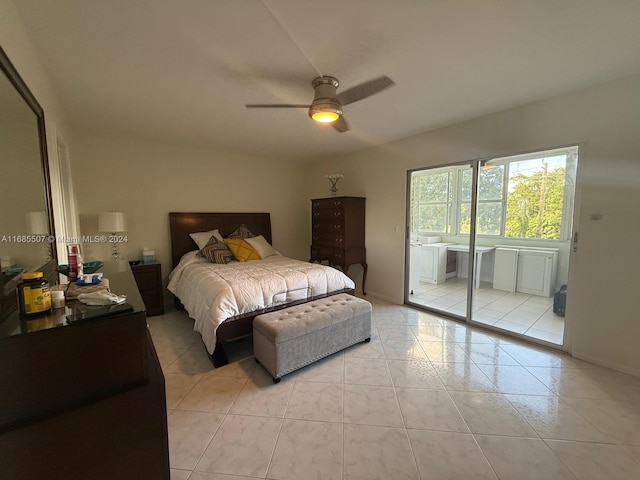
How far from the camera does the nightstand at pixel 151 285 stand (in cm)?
353

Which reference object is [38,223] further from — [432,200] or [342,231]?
[432,200]

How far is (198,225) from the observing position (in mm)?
4246

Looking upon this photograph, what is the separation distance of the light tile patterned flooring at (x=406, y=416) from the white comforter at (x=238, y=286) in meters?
0.47

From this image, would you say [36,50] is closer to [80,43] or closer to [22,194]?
[80,43]

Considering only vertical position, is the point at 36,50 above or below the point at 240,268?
above

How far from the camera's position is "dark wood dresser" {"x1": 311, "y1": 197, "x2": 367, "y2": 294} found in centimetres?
425

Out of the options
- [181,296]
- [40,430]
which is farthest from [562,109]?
[181,296]

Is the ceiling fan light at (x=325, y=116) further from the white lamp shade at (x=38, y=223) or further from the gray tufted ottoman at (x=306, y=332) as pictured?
the white lamp shade at (x=38, y=223)

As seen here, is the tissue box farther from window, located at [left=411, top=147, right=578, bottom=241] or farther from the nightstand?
window, located at [left=411, top=147, right=578, bottom=241]

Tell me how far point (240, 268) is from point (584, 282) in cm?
355

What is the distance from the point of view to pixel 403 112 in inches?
113

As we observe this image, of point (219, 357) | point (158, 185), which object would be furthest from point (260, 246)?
point (219, 357)

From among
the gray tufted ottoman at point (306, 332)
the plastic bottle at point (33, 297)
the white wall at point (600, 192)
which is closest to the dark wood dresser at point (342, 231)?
the gray tufted ottoman at point (306, 332)

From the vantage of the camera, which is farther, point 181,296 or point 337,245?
point 337,245
